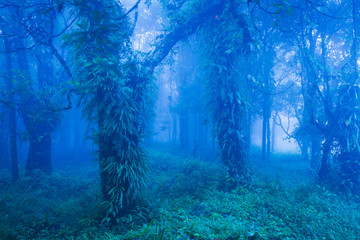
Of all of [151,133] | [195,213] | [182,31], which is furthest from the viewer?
[182,31]

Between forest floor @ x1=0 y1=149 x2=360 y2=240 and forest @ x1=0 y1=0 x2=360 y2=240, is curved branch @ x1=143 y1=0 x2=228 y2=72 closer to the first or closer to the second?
forest @ x1=0 y1=0 x2=360 y2=240

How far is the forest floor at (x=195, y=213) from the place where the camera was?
473cm

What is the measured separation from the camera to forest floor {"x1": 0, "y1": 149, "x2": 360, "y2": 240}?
473 centimetres

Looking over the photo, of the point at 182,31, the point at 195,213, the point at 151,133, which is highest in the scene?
the point at 182,31

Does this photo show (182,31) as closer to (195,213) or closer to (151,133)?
(151,133)

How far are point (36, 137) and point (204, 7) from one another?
420 inches

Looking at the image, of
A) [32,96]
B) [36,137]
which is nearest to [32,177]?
[36,137]

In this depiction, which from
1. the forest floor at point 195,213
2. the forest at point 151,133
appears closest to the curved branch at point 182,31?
the forest at point 151,133

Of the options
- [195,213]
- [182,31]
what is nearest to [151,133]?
[195,213]

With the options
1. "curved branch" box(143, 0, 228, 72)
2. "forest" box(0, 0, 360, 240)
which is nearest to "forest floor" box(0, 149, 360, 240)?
"forest" box(0, 0, 360, 240)

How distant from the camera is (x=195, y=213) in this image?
627cm

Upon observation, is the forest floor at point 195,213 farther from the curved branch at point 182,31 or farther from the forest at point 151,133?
the curved branch at point 182,31

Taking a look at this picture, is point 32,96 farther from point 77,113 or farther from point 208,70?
point 77,113

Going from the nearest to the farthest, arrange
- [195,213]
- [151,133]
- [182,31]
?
1. [195,213]
2. [151,133]
3. [182,31]
